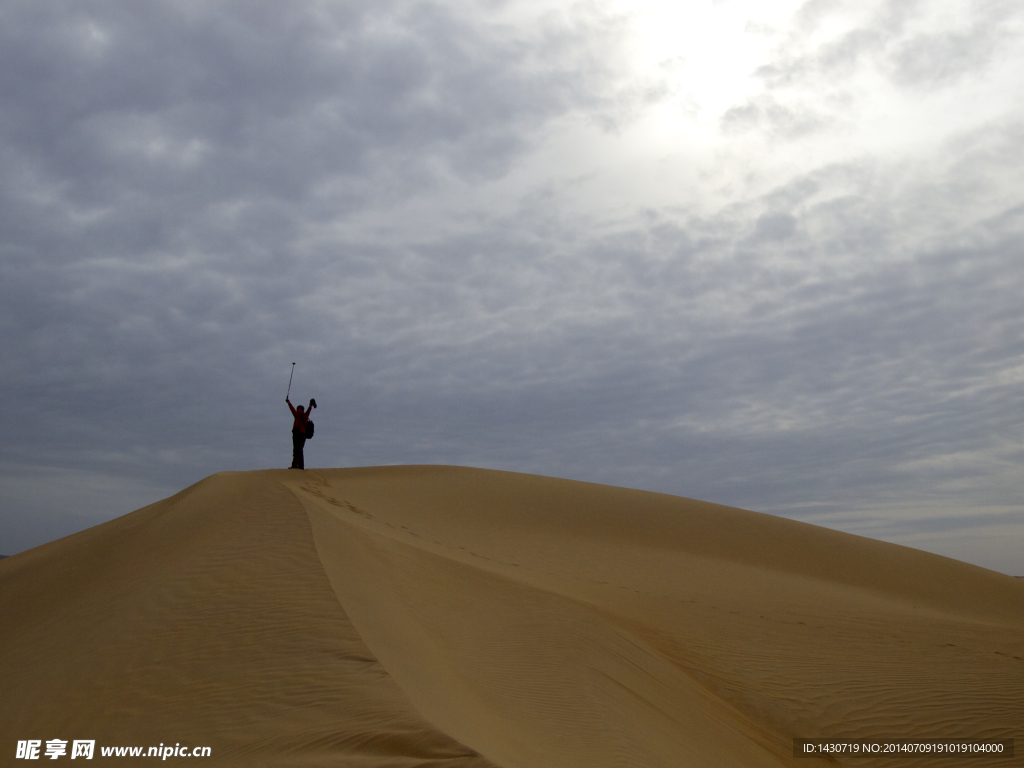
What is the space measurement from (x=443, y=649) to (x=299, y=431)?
11890 millimetres

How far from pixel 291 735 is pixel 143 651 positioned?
7.47 ft

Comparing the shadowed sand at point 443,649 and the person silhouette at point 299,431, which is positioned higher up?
the person silhouette at point 299,431

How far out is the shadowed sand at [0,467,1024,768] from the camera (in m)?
4.63

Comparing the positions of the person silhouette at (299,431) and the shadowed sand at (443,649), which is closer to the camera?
the shadowed sand at (443,649)

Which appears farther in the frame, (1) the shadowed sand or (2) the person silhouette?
(2) the person silhouette

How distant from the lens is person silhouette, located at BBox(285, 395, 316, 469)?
1681cm

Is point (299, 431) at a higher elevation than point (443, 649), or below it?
higher

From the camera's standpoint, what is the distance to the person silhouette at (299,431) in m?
16.8

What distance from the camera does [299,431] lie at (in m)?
17.2

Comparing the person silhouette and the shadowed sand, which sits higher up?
the person silhouette

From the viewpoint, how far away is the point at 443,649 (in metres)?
6.35

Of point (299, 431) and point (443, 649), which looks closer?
point (443, 649)

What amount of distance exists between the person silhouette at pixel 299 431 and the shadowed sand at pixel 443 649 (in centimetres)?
265

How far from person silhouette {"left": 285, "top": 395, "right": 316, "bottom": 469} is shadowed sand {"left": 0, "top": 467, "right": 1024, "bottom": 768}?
265 cm
